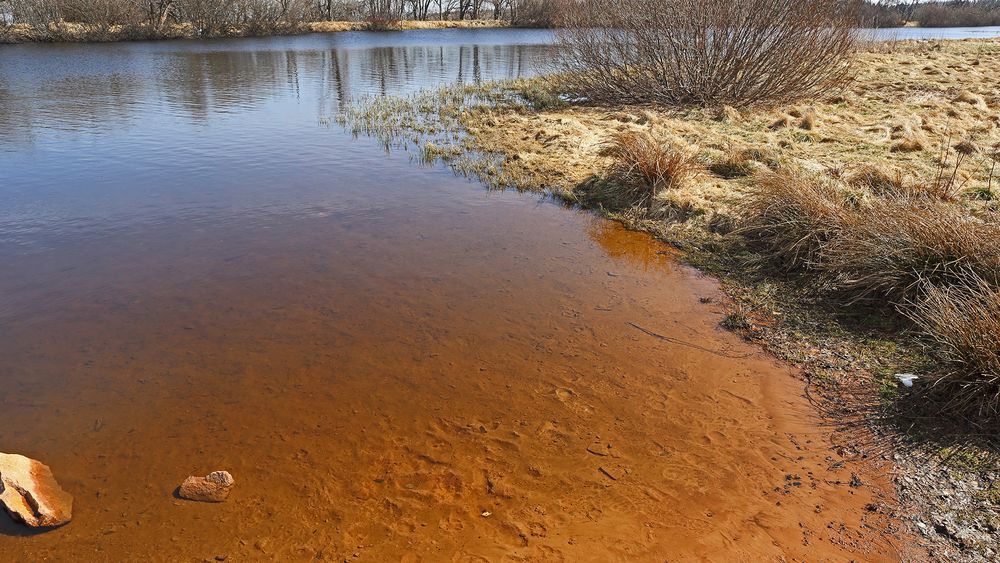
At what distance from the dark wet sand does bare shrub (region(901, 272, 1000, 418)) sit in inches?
35.9

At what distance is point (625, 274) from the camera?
694 cm

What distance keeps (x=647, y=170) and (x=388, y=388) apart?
596cm

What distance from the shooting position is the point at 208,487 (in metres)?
3.68

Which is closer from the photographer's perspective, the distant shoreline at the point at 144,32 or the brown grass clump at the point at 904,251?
the brown grass clump at the point at 904,251

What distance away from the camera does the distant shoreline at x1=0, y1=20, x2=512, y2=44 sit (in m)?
36.7

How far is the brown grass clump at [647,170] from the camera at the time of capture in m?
9.07

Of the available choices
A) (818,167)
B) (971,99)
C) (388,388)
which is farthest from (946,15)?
(388,388)

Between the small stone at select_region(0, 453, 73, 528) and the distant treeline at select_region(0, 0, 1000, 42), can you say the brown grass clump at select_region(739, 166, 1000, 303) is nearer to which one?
the small stone at select_region(0, 453, 73, 528)

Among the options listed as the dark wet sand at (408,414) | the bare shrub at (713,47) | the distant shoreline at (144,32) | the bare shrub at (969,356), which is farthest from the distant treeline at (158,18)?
the bare shrub at (969,356)

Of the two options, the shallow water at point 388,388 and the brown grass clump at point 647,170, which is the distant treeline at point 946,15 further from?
the shallow water at point 388,388

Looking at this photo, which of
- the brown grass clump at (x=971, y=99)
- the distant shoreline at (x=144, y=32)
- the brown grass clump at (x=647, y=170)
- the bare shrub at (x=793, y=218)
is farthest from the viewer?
the distant shoreline at (x=144, y=32)

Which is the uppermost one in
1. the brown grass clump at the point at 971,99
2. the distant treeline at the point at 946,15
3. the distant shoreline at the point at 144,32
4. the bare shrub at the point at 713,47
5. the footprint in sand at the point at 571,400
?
the distant treeline at the point at 946,15

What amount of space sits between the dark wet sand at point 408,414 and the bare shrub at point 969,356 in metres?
0.91

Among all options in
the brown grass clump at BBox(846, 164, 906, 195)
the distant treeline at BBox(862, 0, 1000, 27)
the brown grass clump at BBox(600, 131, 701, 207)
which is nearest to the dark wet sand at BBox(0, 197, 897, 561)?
the brown grass clump at BBox(600, 131, 701, 207)
